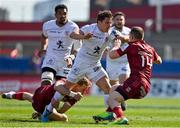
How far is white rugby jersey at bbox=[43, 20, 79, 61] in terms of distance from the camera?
57.9 ft

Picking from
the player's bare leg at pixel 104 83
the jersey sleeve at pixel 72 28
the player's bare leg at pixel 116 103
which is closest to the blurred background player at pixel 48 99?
the player's bare leg at pixel 104 83

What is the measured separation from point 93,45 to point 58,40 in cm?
163

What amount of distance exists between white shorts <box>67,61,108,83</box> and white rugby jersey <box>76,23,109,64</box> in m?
0.11

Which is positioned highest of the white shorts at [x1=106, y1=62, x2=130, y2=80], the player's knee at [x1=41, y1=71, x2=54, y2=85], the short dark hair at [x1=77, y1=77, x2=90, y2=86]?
the short dark hair at [x1=77, y1=77, x2=90, y2=86]

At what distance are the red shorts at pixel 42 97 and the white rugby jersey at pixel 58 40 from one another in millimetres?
1564

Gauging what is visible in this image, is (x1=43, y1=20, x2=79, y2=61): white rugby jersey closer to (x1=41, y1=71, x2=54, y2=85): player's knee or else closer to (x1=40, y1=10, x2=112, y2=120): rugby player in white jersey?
(x1=41, y1=71, x2=54, y2=85): player's knee

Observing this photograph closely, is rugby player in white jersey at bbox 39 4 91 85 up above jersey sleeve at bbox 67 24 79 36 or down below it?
below

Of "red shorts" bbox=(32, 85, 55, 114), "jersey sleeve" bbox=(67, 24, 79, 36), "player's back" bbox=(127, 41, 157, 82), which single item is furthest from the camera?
"jersey sleeve" bbox=(67, 24, 79, 36)

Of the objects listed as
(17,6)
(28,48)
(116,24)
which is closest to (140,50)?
(116,24)

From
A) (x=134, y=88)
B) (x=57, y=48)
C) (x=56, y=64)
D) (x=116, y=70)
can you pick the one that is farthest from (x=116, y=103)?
(x=116, y=70)

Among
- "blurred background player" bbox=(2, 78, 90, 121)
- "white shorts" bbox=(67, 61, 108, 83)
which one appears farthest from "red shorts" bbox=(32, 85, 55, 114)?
"white shorts" bbox=(67, 61, 108, 83)

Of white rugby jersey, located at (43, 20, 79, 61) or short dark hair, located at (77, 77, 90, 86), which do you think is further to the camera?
white rugby jersey, located at (43, 20, 79, 61)

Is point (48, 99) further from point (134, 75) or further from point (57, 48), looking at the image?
point (134, 75)

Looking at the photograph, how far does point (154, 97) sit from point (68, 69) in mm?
18177
